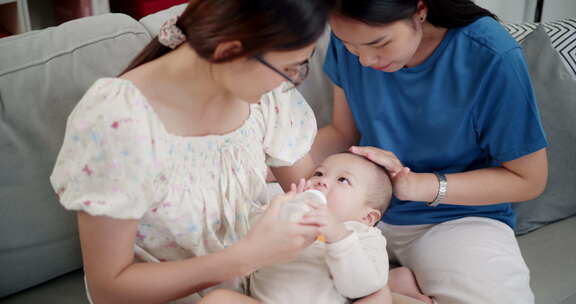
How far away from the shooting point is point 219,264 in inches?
43.8

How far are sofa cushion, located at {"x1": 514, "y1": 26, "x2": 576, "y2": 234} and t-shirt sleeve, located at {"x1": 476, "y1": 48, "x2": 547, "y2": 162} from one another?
0.36 m

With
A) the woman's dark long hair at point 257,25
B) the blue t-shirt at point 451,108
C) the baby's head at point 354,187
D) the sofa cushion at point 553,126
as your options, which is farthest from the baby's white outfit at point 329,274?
the sofa cushion at point 553,126

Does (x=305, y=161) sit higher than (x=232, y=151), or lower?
lower

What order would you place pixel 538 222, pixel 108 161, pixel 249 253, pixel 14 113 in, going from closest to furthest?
pixel 108 161 < pixel 249 253 < pixel 14 113 < pixel 538 222

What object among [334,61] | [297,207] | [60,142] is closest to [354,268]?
[297,207]

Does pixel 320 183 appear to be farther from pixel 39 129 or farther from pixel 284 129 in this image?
pixel 39 129

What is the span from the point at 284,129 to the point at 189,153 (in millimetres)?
267

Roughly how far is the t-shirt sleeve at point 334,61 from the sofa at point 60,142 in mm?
140

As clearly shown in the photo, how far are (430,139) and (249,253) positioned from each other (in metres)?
0.66

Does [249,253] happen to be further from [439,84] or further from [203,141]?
[439,84]

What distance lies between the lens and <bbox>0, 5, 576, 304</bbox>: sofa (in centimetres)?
139

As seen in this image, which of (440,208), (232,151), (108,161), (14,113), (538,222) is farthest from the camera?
(538,222)

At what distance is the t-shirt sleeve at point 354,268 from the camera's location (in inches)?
47.0

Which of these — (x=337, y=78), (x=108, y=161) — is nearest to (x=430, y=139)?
(x=337, y=78)
